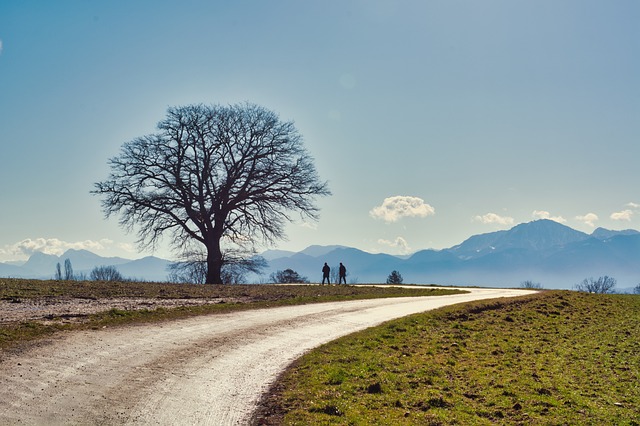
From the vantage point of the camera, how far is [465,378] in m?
12.7

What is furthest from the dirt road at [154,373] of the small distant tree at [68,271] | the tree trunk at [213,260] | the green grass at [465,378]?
the small distant tree at [68,271]

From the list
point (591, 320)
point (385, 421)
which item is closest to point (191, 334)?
point (385, 421)

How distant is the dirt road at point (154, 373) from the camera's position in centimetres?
864

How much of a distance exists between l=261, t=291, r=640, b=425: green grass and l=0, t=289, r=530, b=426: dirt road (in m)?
0.98

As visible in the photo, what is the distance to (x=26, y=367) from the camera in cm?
1083

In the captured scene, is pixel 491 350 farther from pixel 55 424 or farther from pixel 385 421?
pixel 55 424

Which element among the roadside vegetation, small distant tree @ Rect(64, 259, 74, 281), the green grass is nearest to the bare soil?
the roadside vegetation

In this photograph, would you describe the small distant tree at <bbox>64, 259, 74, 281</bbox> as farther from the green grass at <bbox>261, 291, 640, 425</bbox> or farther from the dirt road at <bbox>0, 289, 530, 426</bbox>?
the green grass at <bbox>261, 291, 640, 425</bbox>

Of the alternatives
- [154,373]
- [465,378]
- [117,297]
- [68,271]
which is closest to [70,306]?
[117,297]

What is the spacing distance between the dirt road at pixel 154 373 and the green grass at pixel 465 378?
0.98 m

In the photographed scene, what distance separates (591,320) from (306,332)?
54.8 feet

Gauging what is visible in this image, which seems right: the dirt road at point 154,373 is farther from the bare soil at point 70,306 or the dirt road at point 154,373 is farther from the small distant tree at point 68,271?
the small distant tree at point 68,271

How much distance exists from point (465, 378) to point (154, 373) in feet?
25.8

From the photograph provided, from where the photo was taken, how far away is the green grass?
9609 millimetres
